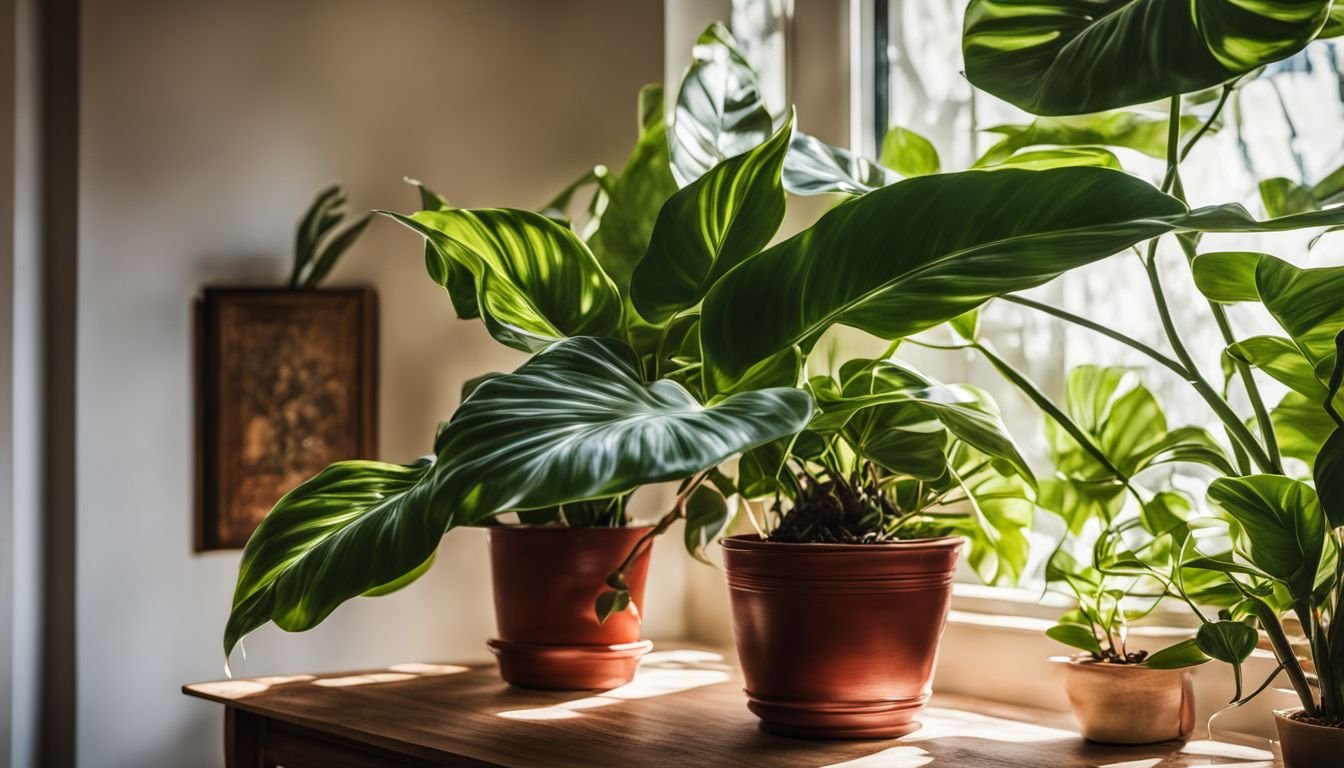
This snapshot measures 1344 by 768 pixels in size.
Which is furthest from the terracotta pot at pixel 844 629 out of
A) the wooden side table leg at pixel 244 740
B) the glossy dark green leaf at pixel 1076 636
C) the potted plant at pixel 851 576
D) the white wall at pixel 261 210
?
the white wall at pixel 261 210

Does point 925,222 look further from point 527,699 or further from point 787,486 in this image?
point 527,699

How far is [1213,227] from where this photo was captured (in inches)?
29.7

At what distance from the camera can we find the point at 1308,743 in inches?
33.3

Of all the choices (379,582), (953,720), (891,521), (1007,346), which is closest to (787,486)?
(891,521)

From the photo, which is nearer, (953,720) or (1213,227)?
(1213,227)

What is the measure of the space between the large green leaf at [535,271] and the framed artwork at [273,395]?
1.83 feet

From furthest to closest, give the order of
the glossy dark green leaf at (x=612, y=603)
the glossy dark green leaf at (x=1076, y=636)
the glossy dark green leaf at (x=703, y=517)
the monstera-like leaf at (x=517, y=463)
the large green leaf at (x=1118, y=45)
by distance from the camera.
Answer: the glossy dark green leaf at (x=703, y=517) → the glossy dark green leaf at (x=612, y=603) → the glossy dark green leaf at (x=1076, y=636) → the large green leaf at (x=1118, y=45) → the monstera-like leaf at (x=517, y=463)

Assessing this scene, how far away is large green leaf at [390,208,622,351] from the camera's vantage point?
1.06m

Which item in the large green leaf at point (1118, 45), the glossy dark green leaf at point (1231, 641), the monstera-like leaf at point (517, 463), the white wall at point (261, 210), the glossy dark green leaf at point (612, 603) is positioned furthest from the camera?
the white wall at point (261, 210)

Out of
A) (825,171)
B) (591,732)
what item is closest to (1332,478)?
(825,171)

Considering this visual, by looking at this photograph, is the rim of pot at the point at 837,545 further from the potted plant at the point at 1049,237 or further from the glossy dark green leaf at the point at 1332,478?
the glossy dark green leaf at the point at 1332,478

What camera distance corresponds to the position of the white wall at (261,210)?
1491mm

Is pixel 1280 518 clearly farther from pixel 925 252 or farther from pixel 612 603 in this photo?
pixel 612 603

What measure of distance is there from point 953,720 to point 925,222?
539 millimetres
